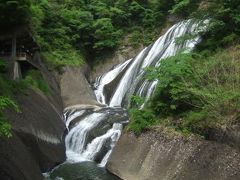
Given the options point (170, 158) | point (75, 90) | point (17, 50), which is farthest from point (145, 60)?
point (170, 158)

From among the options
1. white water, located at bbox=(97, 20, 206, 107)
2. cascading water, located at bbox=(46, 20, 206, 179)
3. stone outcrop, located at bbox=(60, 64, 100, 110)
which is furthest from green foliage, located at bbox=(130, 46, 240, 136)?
stone outcrop, located at bbox=(60, 64, 100, 110)

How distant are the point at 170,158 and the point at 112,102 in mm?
14877

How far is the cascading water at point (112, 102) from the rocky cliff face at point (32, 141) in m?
1.09

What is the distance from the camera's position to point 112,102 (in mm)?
29531

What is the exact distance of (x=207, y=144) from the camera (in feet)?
45.8

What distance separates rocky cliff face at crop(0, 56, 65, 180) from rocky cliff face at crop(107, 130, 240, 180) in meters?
3.12

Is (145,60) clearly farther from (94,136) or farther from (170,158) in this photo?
(170,158)

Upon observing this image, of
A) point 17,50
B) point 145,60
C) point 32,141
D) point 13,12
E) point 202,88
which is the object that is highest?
point 13,12

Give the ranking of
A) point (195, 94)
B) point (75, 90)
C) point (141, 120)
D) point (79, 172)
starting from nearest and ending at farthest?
point (195, 94), point (141, 120), point (79, 172), point (75, 90)

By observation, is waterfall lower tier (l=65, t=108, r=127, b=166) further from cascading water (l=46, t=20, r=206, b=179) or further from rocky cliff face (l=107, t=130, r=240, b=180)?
rocky cliff face (l=107, t=130, r=240, b=180)

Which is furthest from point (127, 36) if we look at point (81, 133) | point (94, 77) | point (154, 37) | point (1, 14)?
point (1, 14)

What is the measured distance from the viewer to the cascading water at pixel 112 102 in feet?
68.9

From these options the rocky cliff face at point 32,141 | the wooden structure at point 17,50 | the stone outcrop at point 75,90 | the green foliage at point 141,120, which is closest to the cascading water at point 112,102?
the rocky cliff face at point 32,141

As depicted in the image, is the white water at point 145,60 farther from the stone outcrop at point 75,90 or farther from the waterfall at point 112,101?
the stone outcrop at point 75,90
